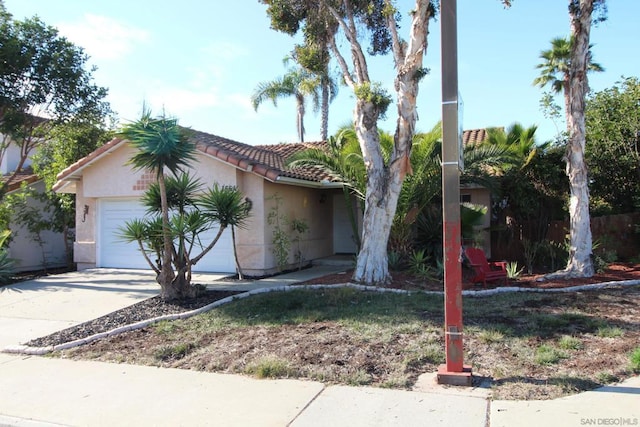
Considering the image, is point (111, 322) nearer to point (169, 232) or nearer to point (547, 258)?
point (169, 232)

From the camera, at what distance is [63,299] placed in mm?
10648

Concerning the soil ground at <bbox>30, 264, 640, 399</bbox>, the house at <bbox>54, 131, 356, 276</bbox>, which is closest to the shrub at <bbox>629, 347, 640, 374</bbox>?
the soil ground at <bbox>30, 264, 640, 399</bbox>

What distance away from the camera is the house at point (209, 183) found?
12.8 m

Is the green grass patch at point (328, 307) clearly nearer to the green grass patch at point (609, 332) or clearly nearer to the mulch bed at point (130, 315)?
the mulch bed at point (130, 315)

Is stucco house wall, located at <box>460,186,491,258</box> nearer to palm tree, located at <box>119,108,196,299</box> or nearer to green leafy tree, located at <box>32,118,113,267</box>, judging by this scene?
palm tree, located at <box>119,108,196,299</box>

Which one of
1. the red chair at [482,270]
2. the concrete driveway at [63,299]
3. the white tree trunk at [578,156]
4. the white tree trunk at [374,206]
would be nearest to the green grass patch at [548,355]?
the red chair at [482,270]

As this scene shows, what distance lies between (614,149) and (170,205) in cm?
1318

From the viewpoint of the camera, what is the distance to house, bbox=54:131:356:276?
42.0 ft

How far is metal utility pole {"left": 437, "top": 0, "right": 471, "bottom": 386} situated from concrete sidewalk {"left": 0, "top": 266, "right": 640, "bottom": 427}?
17.2 inches

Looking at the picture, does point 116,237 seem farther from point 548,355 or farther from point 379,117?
point 548,355

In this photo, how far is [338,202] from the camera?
1809 centimetres

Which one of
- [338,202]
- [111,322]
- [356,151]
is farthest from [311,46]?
[111,322]

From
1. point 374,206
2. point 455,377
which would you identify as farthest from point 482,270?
point 455,377

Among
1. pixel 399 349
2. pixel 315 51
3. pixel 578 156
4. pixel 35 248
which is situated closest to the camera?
pixel 399 349
